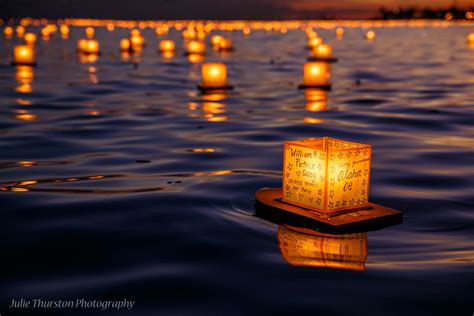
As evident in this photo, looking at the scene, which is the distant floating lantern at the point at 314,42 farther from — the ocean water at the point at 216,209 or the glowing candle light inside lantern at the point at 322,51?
the ocean water at the point at 216,209

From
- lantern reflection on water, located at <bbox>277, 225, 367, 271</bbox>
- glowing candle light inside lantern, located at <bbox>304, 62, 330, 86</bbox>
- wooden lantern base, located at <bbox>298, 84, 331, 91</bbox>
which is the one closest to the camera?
lantern reflection on water, located at <bbox>277, 225, 367, 271</bbox>

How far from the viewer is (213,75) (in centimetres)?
2075

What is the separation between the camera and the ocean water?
5344mm

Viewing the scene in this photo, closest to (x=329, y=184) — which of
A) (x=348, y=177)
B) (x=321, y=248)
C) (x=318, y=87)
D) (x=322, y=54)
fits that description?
(x=348, y=177)

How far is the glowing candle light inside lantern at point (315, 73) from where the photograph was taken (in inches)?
832

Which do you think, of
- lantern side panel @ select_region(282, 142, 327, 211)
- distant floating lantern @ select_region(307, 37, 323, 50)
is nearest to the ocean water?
lantern side panel @ select_region(282, 142, 327, 211)

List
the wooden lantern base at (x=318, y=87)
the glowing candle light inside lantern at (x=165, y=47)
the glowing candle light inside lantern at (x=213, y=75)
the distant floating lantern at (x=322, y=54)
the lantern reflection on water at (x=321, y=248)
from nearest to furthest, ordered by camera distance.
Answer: the lantern reflection on water at (x=321, y=248)
the glowing candle light inside lantern at (x=213, y=75)
the wooden lantern base at (x=318, y=87)
the distant floating lantern at (x=322, y=54)
the glowing candle light inside lantern at (x=165, y=47)

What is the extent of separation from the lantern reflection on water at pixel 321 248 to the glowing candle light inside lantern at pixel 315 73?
14469 mm

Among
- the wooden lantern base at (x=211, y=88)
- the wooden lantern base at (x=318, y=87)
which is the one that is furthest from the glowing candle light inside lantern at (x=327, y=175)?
the wooden lantern base at (x=318, y=87)

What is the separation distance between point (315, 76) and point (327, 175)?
1466cm

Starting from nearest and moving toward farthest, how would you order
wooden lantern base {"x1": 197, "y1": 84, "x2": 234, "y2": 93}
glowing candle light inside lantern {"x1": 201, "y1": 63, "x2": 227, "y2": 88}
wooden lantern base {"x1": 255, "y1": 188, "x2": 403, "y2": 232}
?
wooden lantern base {"x1": 255, "y1": 188, "x2": 403, "y2": 232} < glowing candle light inside lantern {"x1": 201, "y1": 63, "x2": 227, "y2": 88} < wooden lantern base {"x1": 197, "y1": 84, "x2": 234, "y2": 93}

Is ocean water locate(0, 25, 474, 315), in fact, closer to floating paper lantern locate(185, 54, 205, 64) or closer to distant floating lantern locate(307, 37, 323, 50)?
floating paper lantern locate(185, 54, 205, 64)

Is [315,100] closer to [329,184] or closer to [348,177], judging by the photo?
[348,177]

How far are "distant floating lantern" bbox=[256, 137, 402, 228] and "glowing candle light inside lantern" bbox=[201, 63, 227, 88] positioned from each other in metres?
13.3
